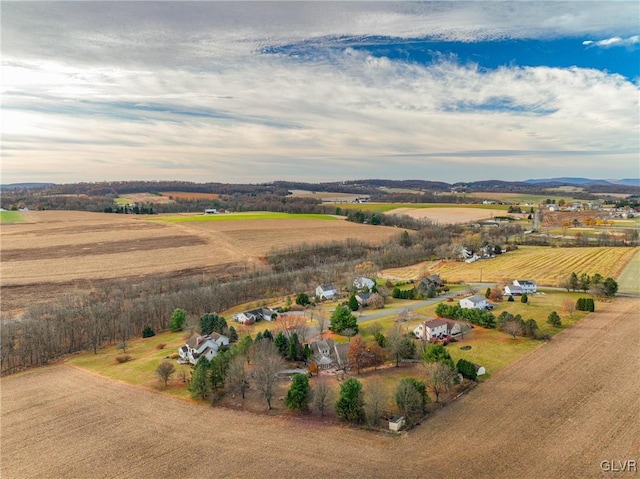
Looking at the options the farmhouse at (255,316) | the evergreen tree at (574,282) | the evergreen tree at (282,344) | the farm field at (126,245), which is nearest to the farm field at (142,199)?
the farm field at (126,245)

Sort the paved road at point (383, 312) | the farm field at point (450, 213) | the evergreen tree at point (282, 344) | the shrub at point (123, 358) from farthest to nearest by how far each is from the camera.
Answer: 1. the farm field at point (450, 213)
2. the paved road at point (383, 312)
3. the shrub at point (123, 358)
4. the evergreen tree at point (282, 344)

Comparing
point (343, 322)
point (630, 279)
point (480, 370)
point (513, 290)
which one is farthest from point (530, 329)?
point (630, 279)

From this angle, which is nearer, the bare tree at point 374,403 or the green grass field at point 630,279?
the bare tree at point 374,403

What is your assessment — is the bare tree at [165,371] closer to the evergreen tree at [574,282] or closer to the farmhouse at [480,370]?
the farmhouse at [480,370]

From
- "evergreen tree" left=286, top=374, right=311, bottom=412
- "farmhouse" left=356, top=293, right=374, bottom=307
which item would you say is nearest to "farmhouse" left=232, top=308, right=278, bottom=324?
"farmhouse" left=356, top=293, right=374, bottom=307

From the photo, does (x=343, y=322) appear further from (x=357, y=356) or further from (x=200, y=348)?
(x=200, y=348)

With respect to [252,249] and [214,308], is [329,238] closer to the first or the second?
[252,249]

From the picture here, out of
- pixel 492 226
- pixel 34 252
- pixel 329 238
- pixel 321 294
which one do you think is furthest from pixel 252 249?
pixel 492 226
